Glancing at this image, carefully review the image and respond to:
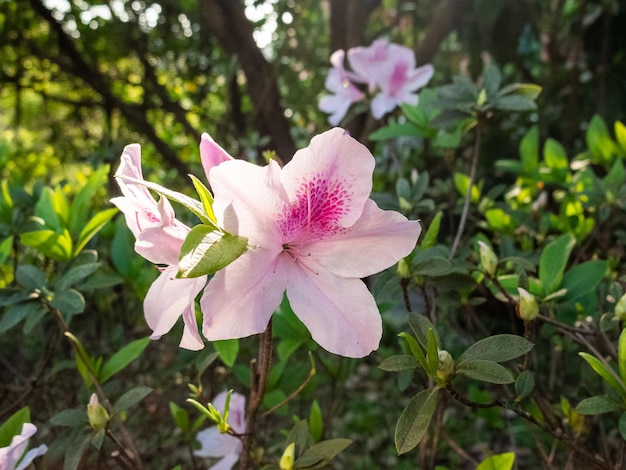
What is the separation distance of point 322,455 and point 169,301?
0.36 meters

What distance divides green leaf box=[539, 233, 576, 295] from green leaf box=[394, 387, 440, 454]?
0.43m

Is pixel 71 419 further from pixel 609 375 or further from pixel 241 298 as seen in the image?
pixel 609 375

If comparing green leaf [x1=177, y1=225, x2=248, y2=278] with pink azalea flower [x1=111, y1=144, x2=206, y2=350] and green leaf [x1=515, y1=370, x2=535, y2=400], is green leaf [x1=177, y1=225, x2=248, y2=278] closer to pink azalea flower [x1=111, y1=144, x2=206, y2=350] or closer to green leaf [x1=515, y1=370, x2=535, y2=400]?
pink azalea flower [x1=111, y1=144, x2=206, y2=350]

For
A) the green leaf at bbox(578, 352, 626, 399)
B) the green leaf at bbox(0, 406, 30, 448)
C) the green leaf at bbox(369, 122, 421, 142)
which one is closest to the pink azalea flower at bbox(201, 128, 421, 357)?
the green leaf at bbox(578, 352, 626, 399)

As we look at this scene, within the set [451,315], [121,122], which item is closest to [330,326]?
[451,315]

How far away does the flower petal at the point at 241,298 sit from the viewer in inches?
25.6

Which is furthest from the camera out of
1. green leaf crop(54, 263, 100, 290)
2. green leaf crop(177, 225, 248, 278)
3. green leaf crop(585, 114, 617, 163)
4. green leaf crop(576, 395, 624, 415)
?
green leaf crop(585, 114, 617, 163)

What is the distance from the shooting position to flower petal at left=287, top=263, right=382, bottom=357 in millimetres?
681

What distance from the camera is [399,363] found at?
772mm

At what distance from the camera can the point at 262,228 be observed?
0.68m

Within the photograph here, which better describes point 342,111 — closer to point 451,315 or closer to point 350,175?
point 451,315

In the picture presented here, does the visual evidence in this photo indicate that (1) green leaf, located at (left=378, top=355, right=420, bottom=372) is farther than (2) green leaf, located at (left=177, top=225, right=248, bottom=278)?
Yes

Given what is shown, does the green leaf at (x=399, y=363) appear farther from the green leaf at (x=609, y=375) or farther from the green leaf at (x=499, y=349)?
the green leaf at (x=609, y=375)

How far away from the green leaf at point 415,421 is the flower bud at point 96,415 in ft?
1.49
